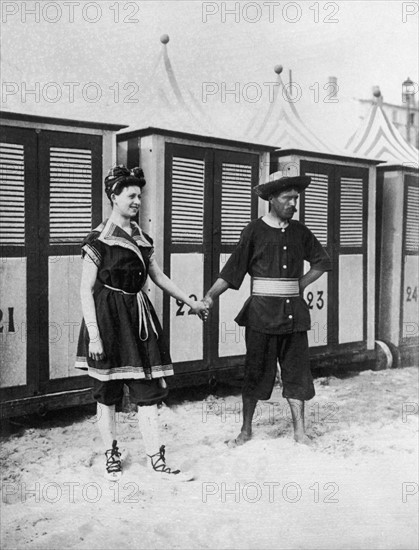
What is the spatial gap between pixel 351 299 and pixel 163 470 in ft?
7.40

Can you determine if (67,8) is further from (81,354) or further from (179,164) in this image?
(81,354)

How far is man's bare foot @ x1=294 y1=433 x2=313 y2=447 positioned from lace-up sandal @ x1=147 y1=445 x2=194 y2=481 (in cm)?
68

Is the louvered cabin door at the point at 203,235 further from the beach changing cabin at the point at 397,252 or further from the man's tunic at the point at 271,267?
the beach changing cabin at the point at 397,252

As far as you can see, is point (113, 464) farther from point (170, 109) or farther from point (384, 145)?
point (384, 145)

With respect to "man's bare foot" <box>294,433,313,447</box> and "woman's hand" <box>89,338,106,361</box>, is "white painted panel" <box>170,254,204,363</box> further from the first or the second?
"woman's hand" <box>89,338,106,361</box>

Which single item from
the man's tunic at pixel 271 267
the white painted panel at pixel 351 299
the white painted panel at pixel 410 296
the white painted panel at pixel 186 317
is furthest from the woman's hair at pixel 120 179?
the white painted panel at pixel 410 296

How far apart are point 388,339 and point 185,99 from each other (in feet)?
7.52

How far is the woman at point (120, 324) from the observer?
273 centimetres

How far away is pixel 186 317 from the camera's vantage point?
387 centimetres

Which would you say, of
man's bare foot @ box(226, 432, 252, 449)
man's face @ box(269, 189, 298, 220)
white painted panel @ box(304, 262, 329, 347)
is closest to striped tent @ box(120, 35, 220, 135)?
man's face @ box(269, 189, 298, 220)

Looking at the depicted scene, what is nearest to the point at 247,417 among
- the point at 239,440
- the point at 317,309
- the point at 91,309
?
the point at 239,440

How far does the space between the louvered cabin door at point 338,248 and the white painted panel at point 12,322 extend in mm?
1885

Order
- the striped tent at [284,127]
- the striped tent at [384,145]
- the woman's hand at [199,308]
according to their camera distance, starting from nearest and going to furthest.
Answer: the woman's hand at [199,308]
the striped tent at [284,127]
the striped tent at [384,145]

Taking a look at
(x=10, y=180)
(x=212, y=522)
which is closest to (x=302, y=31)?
(x=10, y=180)
